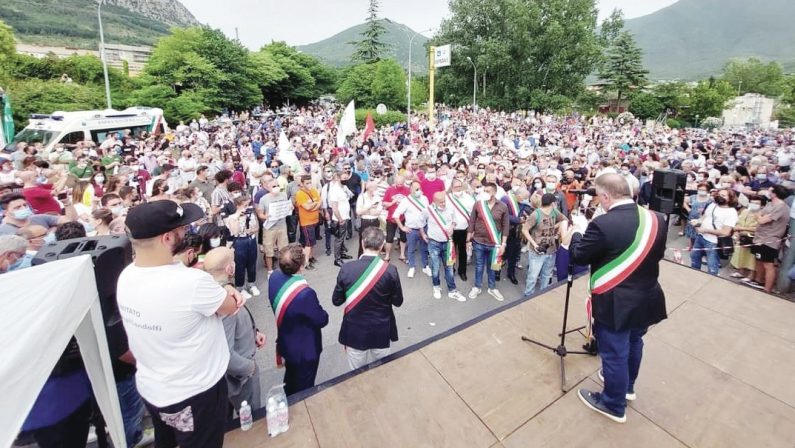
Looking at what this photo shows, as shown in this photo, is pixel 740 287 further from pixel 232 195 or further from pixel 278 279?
pixel 232 195

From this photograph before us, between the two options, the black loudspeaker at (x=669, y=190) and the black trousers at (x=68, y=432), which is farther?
the black loudspeaker at (x=669, y=190)

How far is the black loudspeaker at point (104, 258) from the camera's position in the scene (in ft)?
7.97

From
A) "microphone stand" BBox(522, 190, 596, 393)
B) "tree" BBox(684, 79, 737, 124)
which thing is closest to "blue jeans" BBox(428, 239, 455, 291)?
"microphone stand" BBox(522, 190, 596, 393)

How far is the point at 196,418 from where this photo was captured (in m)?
2.31

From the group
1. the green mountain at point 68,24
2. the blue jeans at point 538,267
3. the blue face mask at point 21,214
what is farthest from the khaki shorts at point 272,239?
the green mountain at point 68,24

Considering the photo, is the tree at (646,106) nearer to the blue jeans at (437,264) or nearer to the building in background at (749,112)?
the building in background at (749,112)

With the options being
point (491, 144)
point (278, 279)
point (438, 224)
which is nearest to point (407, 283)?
point (438, 224)

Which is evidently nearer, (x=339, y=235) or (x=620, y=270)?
(x=620, y=270)

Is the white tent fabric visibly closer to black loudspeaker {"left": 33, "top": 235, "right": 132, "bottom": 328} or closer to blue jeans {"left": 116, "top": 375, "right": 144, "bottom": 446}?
black loudspeaker {"left": 33, "top": 235, "right": 132, "bottom": 328}

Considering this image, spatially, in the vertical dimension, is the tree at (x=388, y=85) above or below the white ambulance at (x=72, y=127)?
above

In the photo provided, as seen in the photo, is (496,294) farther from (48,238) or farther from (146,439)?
(48,238)

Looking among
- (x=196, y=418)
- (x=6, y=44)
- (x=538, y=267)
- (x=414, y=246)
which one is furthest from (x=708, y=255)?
(x=6, y=44)

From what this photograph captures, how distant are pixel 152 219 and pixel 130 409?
2.21 m

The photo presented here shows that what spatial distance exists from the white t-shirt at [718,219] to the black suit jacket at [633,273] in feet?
17.7
